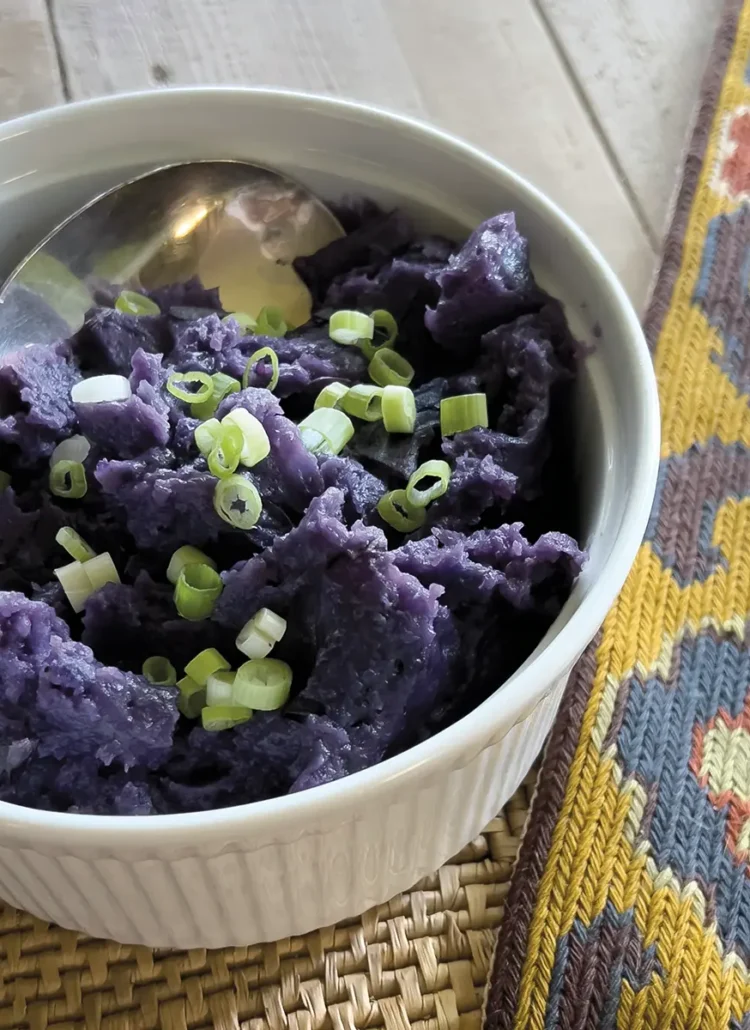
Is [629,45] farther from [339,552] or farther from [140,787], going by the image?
[140,787]

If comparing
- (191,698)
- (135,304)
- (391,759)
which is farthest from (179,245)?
(391,759)

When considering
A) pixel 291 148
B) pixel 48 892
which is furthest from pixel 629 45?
pixel 48 892

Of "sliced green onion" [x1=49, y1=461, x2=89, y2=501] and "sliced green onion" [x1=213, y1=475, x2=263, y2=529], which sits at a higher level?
"sliced green onion" [x1=213, y1=475, x2=263, y2=529]

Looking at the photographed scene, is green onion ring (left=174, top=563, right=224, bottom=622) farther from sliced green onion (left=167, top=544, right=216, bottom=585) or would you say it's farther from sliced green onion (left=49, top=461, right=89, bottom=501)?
sliced green onion (left=49, top=461, right=89, bottom=501)

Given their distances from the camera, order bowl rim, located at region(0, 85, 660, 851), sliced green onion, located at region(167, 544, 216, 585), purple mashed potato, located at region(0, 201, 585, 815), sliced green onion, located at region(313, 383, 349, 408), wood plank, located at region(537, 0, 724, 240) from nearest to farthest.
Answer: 1. bowl rim, located at region(0, 85, 660, 851)
2. purple mashed potato, located at region(0, 201, 585, 815)
3. sliced green onion, located at region(167, 544, 216, 585)
4. sliced green onion, located at region(313, 383, 349, 408)
5. wood plank, located at region(537, 0, 724, 240)

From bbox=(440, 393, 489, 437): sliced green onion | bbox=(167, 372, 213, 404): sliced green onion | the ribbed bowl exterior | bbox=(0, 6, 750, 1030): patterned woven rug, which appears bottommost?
bbox=(0, 6, 750, 1030): patterned woven rug

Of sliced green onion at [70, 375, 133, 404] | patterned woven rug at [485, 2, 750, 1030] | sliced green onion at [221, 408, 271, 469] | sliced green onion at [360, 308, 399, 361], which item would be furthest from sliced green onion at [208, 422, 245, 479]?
patterned woven rug at [485, 2, 750, 1030]

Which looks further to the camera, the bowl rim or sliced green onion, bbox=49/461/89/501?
sliced green onion, bbox=49/461/89/501
